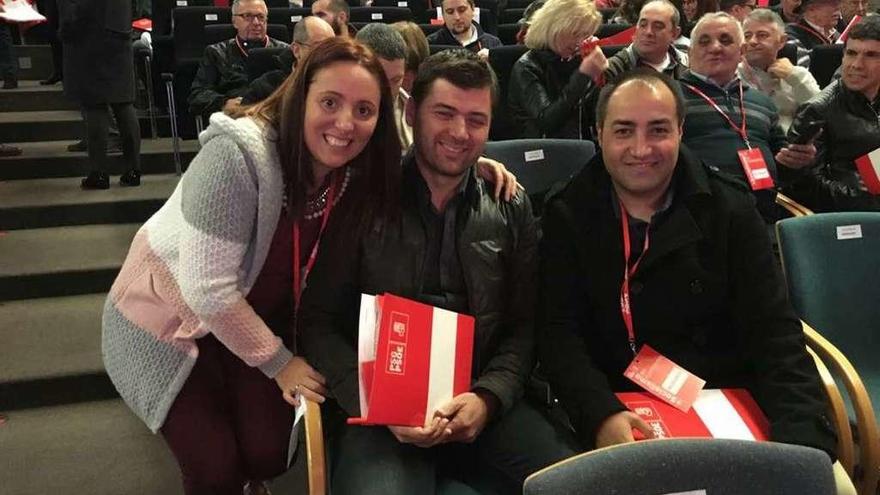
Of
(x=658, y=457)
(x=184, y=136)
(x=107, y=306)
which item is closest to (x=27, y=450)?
(x=107, y=306)

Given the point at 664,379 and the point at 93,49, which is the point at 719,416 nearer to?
the point at 664,379

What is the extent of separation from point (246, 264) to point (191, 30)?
3.69 meters

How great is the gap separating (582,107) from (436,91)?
4.84 ft

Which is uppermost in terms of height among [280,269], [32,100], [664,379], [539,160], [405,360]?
[32,100]

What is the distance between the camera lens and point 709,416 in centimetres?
149

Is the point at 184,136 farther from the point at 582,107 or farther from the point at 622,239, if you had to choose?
the point at 622,239

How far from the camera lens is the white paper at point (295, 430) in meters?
1.51

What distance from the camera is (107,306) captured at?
5.51 ft

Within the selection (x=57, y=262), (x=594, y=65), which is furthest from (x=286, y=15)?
(x=594, y=65)

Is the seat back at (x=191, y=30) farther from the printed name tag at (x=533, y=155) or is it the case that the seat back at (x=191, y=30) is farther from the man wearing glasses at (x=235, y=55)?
the printed name tag at (x=533, y=155)

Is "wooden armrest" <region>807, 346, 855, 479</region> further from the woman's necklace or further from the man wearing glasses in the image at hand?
the man wearing glasses

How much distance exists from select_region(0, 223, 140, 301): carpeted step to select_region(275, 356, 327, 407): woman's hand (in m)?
1.84

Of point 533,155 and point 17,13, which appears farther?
point 17,13

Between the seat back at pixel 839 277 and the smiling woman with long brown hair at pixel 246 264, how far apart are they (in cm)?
114
